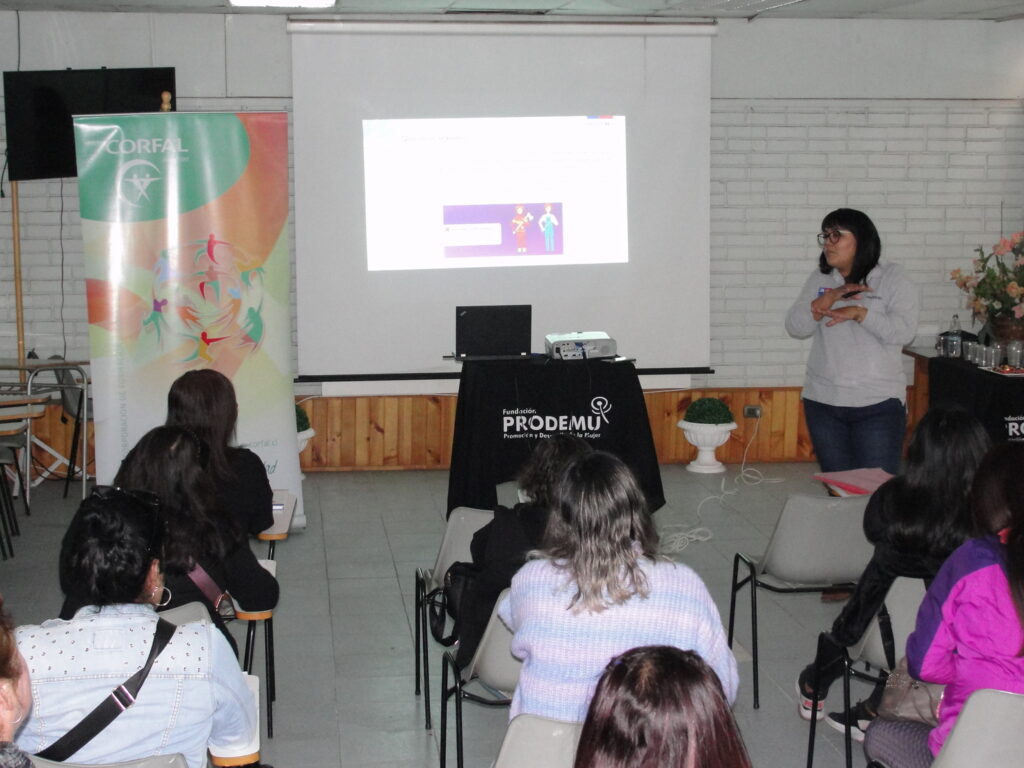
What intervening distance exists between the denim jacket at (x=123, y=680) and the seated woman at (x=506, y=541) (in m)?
0.90

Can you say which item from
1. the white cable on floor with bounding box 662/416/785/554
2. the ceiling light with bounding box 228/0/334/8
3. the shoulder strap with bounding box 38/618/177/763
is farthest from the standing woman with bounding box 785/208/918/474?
the ceiling light with bounding box 228/0/334/8

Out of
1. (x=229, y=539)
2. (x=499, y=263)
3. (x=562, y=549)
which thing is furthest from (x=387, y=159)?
(x=562, y=549)

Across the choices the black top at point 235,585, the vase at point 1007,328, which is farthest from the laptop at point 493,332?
the vase at point 1007,328

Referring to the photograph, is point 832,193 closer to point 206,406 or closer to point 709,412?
point 709,412

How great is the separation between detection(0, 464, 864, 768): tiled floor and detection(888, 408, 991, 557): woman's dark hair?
32.1 inches

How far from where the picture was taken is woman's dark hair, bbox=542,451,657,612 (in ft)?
6.94

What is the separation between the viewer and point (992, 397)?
19.5ft

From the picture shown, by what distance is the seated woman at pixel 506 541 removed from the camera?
8.96 ft

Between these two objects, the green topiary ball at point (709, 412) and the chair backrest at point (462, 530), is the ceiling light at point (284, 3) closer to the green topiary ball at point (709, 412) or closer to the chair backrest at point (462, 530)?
the green topiary ball at point (709, 412)

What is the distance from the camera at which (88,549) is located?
6.66 feet

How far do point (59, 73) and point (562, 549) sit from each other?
5439 mm

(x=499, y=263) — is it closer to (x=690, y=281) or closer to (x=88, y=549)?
(x=690, y=281)

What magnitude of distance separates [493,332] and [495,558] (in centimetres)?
232

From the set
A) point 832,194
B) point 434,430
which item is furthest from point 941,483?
point 832,194
